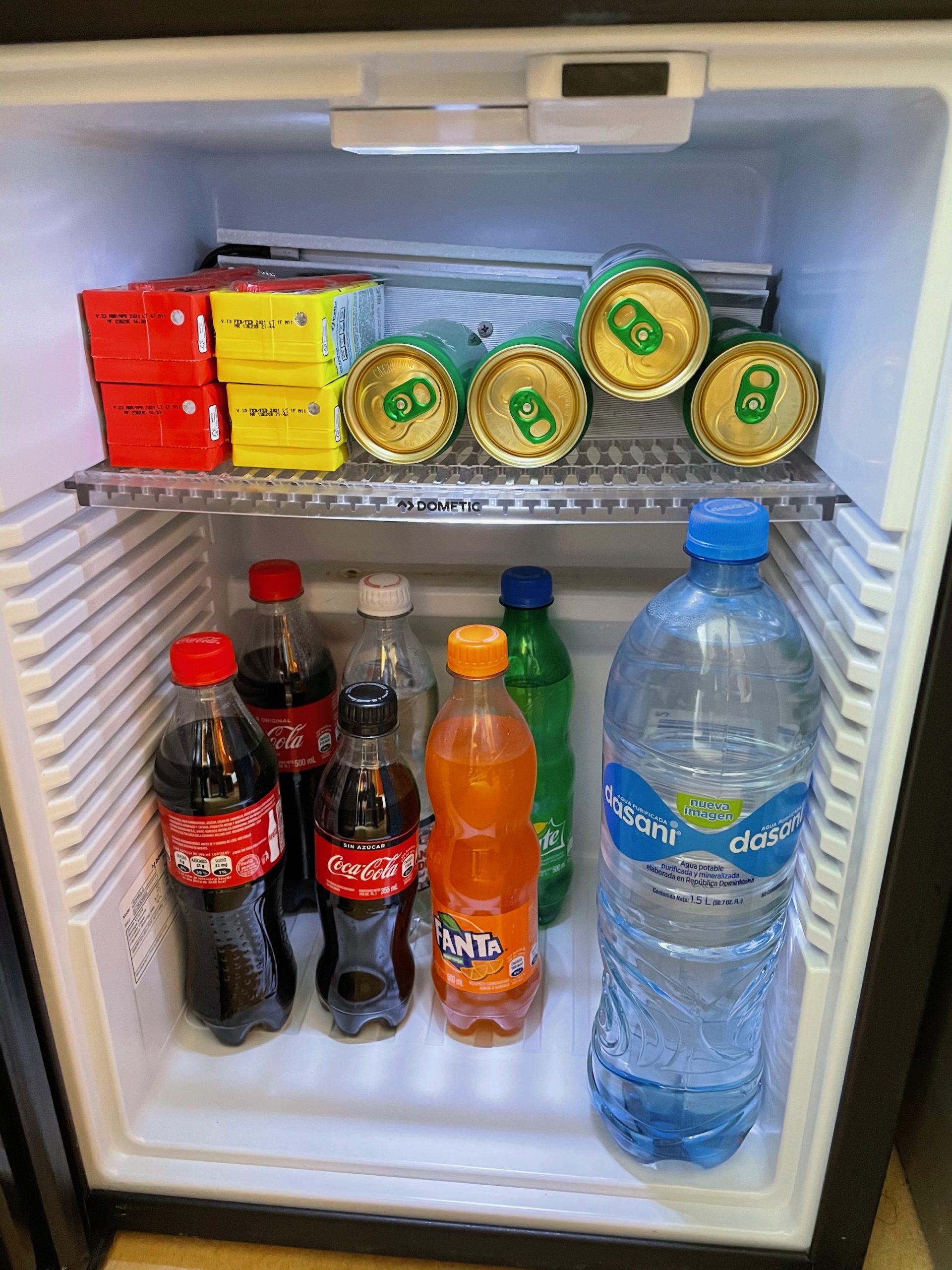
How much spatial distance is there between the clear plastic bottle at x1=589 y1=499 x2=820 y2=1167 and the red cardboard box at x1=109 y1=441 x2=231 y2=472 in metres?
0.45

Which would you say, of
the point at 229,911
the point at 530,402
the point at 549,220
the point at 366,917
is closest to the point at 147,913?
the point at 229,911

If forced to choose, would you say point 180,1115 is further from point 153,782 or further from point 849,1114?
point 849,1114

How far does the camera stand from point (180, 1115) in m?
0.99

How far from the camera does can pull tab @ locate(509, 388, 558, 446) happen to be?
0.86 metres

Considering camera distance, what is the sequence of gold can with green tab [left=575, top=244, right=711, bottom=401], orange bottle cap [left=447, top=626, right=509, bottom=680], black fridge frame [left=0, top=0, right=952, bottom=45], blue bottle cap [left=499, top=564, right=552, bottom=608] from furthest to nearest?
1. blue bottle cap [left=499, top=564, right=552, bottom=608]
2. orange bottle cap [left=447, top=626, right=509, bottom=680]
3. gold can with green tab [left=575, top=244, right=711, bottom=401]
4. black fridge frame [left=0, top=0, right=952, bottom=45]

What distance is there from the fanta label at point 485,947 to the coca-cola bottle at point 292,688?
246 millimetres

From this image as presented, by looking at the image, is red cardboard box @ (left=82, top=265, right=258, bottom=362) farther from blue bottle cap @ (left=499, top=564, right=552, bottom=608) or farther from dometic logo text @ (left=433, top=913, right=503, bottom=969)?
dometic logo text @ (left=433, top=913, right=503, bottom=969)

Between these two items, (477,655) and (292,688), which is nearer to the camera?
(477,655)

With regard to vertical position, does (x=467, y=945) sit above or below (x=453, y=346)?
below

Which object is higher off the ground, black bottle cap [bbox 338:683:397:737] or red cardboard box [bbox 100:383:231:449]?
red cardboard box [bbox 100:383:231:449]

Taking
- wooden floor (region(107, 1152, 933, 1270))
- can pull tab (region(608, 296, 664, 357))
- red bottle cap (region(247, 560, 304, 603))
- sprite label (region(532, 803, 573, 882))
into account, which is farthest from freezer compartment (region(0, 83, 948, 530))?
wooden floor (region(107, 1152, 933, 1270))

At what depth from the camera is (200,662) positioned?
91cm

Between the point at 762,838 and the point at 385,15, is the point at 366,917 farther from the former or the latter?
the point at 385,15

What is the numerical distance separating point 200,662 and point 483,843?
1.21 ft
